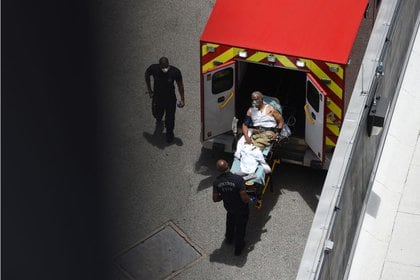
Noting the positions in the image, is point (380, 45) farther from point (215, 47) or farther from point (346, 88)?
point (215, 47)

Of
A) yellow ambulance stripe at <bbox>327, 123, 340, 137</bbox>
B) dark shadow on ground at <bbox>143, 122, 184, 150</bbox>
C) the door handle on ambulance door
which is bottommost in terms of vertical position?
dark shadow on ground at <bbox>143, 122, 184, 150</bbox>

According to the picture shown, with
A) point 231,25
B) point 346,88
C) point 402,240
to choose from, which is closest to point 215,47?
point 231,25

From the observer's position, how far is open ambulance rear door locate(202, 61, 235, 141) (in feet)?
42.6

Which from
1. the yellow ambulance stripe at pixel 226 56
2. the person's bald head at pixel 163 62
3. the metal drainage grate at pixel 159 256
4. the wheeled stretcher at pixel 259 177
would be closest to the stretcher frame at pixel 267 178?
the wheeled stretcher at pixel 259 177

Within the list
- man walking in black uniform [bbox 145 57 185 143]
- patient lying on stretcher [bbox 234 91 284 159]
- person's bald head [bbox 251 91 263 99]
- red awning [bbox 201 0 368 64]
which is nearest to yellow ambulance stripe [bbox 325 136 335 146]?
patient lying on stretcher [bbox 234 91 284 159]

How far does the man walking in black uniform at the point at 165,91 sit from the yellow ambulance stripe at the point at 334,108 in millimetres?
2055

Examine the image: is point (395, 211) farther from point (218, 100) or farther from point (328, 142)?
point (218, 100)

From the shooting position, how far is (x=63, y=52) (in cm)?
1517

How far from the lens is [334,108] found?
42.0 ft

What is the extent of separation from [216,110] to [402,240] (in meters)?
3.39

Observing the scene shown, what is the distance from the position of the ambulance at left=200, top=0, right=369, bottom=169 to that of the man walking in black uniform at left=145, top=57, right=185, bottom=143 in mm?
462

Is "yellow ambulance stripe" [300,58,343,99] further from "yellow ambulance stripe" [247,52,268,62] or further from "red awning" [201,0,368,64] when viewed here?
"yellow ambulance stripe" [247,52,268,62]

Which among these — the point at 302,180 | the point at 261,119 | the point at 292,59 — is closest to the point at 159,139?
the point at 261,119

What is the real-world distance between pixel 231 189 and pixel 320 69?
211cm
